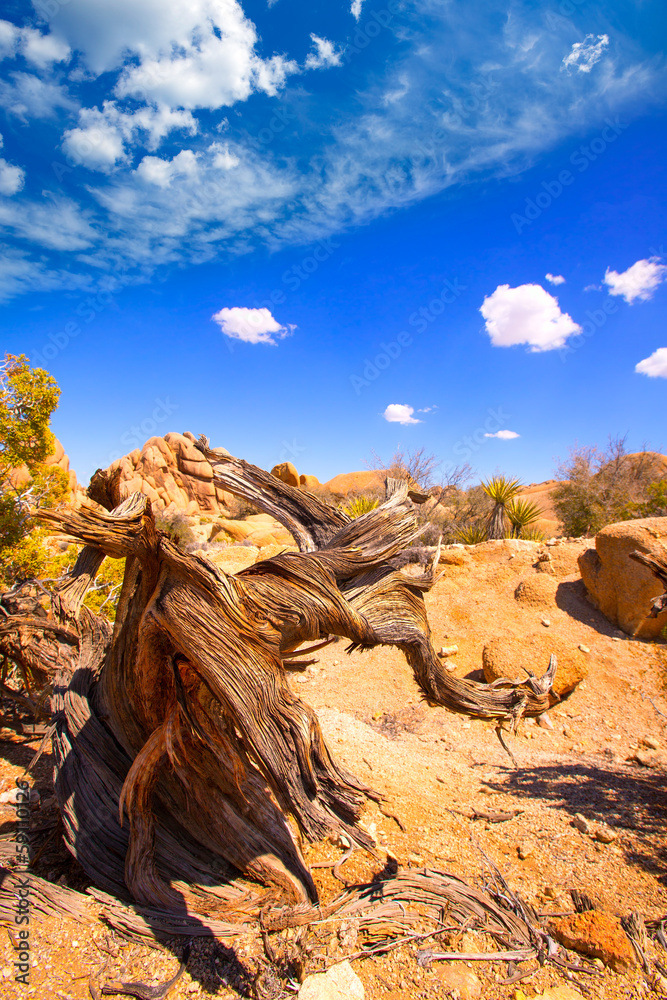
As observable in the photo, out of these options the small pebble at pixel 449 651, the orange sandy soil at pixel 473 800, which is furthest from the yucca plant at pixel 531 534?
the small pebble at pixel 449 651

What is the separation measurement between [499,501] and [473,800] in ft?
38.9

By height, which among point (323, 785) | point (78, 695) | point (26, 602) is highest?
point (26, 602)

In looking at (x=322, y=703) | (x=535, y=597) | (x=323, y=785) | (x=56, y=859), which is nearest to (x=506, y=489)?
(x=535, y=597)

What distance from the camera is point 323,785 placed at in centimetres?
366

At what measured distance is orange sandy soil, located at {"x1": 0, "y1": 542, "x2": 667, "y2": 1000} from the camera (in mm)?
2668

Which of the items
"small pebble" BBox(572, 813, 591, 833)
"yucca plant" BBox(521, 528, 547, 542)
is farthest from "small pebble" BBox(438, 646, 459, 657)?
"yucca plant" BBox(521, 528, 547, 542)

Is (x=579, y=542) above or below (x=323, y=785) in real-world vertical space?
above

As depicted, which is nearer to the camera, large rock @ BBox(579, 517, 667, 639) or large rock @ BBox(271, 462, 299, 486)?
large rock @ BBox(579, 517, 667, 639)

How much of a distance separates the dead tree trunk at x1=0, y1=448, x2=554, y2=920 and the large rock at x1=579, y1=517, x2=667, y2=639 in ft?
23.2

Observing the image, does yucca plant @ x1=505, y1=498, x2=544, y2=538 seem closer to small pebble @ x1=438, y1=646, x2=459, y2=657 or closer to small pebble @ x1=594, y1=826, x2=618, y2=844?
small pebble @ x1=438, y1=646, x2=459, y2=657

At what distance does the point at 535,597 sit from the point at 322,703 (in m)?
5.43

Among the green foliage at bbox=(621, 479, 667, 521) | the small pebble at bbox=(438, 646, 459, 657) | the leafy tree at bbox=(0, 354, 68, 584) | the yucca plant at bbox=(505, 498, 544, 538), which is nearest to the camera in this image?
the leafy tree at bbox=(0, 354, 68, 584)

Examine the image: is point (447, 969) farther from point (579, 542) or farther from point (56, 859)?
point (579, 542)

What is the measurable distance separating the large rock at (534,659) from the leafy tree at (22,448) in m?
7.19
